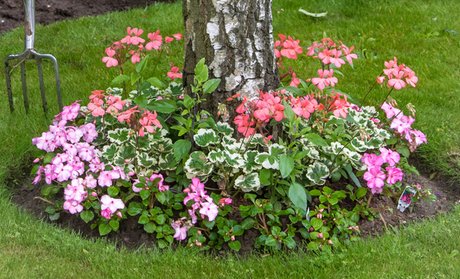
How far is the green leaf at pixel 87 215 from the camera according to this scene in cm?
308

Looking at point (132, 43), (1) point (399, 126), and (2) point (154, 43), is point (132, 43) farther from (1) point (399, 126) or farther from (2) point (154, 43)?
(1) point (399, 126)

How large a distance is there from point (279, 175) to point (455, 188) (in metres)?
1.10

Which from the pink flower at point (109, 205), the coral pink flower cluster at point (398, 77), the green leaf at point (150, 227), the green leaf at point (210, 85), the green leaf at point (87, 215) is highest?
the coral pink flower cluster at point (398, 77)

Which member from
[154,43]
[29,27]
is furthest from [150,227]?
[29,27]

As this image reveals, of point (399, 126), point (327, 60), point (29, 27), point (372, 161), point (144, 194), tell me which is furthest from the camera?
point (29, 27)

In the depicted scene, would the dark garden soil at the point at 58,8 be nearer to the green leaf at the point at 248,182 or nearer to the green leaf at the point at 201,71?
the green leaf at the point at 201,71

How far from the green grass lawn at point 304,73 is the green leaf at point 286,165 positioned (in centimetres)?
38

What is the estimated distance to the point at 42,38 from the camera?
5.69 meters

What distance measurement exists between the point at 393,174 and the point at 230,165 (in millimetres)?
787

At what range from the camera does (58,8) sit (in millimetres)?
6551

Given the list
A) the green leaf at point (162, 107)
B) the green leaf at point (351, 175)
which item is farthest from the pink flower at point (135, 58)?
the green leaf at point (351, 175)

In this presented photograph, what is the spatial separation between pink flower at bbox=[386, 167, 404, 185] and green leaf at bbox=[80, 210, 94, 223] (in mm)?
1372

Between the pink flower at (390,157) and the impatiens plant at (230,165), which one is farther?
the pink flower at (390,157)

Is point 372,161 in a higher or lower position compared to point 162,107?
lower
